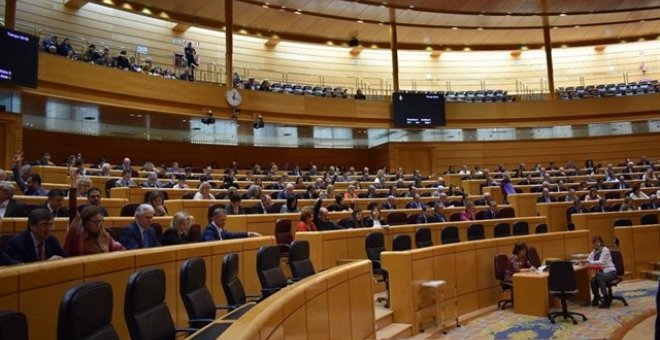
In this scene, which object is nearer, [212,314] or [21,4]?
[212,314]

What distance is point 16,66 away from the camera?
33.6 feet

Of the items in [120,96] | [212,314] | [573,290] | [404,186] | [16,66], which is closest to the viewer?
[212,314]

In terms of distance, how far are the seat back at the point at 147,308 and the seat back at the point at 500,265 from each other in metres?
5.68

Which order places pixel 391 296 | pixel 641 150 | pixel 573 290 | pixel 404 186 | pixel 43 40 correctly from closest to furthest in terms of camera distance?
pixel 391 296
pixel 573 290
pixel 43 40
pixel 404 186
pixel 641 150

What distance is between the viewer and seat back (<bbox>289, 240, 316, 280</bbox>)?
4539mm

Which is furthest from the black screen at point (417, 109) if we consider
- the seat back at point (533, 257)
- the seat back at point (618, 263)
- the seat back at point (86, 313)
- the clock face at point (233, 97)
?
the seat back at point (86, 313)

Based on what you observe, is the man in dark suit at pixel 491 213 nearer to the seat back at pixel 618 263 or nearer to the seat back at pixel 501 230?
the seat back at pixel 501 230

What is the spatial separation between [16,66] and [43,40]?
1736 millimetres

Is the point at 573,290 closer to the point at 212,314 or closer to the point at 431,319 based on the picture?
the point at 431,319

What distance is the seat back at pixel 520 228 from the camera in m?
8.86

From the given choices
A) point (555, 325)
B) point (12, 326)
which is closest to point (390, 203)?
point (555, 325)

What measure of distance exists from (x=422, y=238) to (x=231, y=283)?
14.4 ft

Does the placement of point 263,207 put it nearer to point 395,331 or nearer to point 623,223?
point 395,331

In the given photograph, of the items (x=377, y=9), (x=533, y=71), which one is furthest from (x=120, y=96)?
(x=533, y=71)
